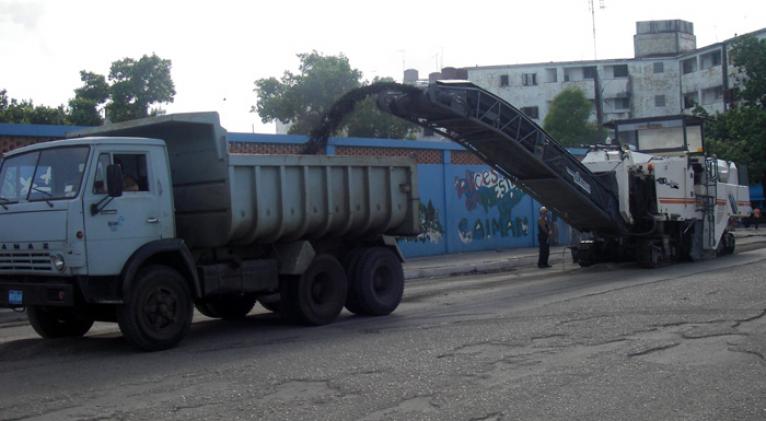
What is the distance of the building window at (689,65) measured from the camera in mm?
62400

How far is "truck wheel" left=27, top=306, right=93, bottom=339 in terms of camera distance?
10.0 metres

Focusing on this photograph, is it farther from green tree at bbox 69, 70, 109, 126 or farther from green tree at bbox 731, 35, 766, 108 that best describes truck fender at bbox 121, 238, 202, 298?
green tree at bbox 731, 35, 766, 108

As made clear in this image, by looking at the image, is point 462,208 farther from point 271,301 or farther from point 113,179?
point 113,179

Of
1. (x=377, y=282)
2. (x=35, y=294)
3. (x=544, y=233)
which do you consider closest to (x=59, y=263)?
(x=35, y=294)

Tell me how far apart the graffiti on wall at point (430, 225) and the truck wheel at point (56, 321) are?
49.2 feet

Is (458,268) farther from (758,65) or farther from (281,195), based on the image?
(758,65)

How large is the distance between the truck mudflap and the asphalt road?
648mm

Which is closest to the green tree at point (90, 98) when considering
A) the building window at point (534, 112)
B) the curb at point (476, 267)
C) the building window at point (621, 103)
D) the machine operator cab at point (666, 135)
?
the curb at point (476, 267)

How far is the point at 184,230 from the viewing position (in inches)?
405

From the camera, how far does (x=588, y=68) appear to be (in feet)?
220

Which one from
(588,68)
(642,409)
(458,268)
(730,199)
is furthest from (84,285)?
(588,68)

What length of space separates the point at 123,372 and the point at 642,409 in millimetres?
4905

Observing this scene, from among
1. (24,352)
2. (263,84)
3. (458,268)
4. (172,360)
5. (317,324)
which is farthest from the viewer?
(263,84)

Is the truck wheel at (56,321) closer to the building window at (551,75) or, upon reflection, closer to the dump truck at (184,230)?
the dump truck at (184,230)
